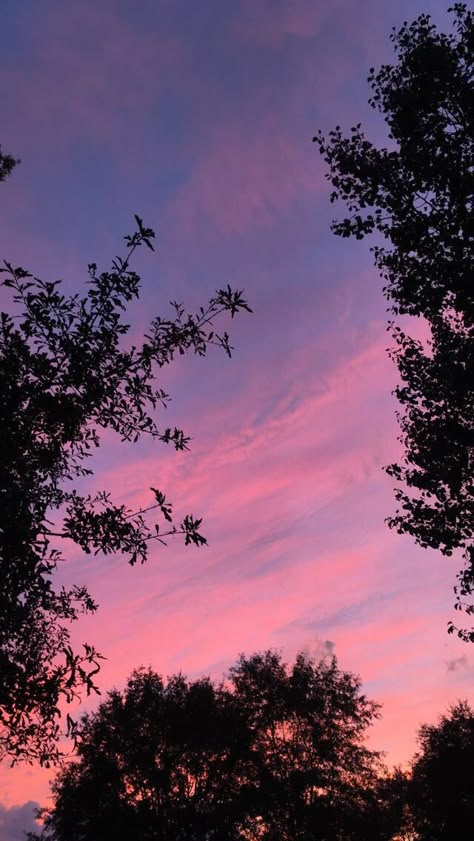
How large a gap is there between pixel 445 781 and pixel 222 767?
65.5ft

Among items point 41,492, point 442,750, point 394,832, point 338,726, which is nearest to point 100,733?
point 338,726

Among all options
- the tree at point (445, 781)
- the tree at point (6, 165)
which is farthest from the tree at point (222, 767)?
the tree at point (6, 165)

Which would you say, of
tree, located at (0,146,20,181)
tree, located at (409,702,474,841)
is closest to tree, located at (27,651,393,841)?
tree, located at (409,702,474,841)

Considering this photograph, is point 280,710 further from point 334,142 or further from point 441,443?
point 334,142

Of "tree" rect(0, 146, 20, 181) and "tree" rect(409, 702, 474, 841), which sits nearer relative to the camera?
"tree" rect(0, 146, 20, 181)

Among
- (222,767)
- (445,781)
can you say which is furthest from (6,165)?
(445,781)

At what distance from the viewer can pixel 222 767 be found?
40125mm

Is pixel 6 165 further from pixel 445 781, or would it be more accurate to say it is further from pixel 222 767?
pixel 445 781

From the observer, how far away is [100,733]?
1558 inches

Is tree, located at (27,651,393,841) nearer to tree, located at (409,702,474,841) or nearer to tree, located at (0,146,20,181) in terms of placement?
tree, located at (409,702,474,841)

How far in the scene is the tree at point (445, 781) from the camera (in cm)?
4366

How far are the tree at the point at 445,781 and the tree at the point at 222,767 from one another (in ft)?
29.5

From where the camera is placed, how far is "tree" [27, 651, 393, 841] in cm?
3750

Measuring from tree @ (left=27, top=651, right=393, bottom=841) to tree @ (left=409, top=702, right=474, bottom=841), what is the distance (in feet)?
29.5
